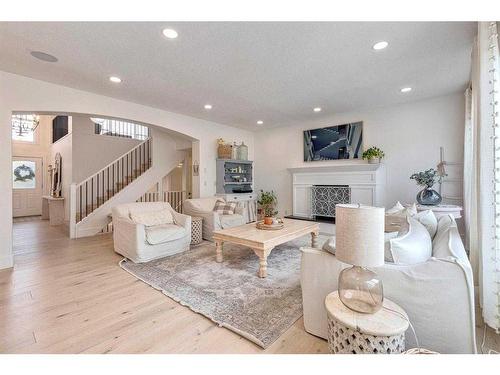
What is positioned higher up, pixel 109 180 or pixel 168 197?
pixel 109 180

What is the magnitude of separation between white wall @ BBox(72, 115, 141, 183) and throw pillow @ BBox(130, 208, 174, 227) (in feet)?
12.5

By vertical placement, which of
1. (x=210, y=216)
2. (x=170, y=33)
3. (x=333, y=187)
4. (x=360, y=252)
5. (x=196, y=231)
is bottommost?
(x=196, y=231)

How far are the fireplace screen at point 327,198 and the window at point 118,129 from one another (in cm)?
547

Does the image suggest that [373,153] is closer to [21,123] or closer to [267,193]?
[267,193]

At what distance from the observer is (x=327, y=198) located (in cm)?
552

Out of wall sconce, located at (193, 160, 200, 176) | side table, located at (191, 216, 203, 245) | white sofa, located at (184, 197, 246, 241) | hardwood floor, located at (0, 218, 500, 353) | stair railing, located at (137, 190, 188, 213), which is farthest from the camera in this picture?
stair railing, located at (137, 190, 188, 213)

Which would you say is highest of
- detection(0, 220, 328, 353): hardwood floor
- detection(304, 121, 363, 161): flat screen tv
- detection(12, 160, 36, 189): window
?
detection(304, 121, 363, 161): flat screen tv

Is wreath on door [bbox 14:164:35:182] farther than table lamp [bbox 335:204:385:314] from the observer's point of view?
Yes

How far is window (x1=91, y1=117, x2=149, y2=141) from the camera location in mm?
6957

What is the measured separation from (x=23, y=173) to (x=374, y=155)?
10.7m

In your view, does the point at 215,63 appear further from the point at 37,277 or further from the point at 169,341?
the point at 37,277

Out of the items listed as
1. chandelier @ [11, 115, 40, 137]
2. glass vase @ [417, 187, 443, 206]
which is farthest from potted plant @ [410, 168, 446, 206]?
chandelier @ [11, 115, 40, 137]

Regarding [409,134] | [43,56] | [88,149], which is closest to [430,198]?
[409,134]

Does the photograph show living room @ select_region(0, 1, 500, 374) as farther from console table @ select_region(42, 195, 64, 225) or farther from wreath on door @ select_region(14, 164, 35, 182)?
wreath on door @ select_region(14, 164, 35, 182)
